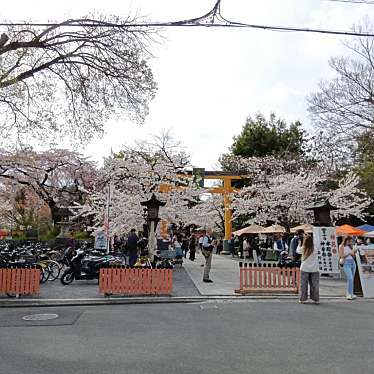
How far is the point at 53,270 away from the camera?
1556 centimetres

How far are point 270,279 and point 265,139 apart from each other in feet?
105

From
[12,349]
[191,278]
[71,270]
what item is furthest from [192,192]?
[12,349]

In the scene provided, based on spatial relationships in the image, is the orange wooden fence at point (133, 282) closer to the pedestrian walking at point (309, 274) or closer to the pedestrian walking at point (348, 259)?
the pedestrian walking at point (309, 274)

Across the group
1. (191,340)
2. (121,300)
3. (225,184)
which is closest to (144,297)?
(121,300)

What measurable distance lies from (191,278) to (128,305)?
220 inches

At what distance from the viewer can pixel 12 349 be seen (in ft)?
20.4

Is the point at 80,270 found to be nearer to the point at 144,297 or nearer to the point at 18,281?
the point at 18,281

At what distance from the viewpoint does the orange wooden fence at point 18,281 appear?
452 inches

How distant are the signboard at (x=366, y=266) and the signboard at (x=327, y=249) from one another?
2022 mm

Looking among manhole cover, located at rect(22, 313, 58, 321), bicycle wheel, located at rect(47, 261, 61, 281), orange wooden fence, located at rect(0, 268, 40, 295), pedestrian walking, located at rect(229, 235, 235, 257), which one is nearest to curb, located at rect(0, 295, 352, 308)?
orange wooden fence, located at rect(0, 268, 40, 295)

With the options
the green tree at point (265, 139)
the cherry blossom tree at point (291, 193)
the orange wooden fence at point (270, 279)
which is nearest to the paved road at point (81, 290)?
the orange wooden fence at point (270, 279)

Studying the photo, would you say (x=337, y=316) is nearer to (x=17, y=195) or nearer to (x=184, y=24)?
(x=184, y=24)

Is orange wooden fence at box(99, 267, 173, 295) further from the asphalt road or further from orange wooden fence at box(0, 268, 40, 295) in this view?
orange wooden fence at box(0, 268, 40, 295)

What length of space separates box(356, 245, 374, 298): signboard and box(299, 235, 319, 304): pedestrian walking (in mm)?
2077
